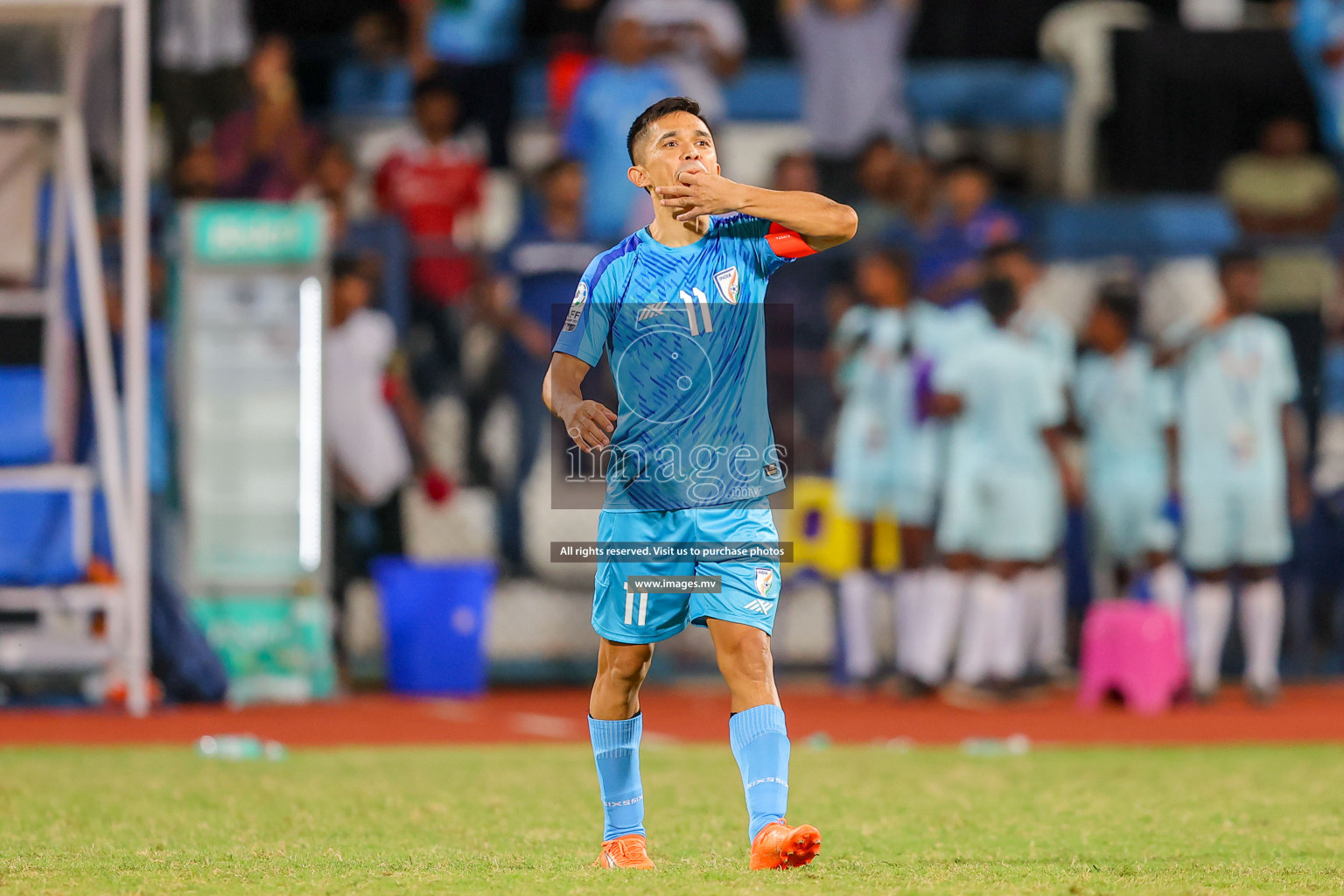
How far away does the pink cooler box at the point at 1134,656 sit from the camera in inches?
456

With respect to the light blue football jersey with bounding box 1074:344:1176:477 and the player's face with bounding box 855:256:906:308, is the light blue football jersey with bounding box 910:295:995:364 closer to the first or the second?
the player's face with bounding box 855:256:906:308

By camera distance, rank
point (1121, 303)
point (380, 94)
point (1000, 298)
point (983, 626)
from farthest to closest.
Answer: point (380, 94), point (1121, 303), point (983, 626), point (1000, 298)

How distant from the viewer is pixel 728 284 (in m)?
5.36

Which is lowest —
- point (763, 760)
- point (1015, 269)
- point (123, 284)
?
point (763, 760)

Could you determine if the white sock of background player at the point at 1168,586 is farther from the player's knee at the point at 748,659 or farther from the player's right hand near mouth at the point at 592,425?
the player's right hand near mouth at the point at 592,425

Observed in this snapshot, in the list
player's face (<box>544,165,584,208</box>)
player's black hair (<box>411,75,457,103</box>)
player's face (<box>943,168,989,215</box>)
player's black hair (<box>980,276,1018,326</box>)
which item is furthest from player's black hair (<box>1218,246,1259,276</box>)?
player's black hair (<box>411,75,457,103</box>)

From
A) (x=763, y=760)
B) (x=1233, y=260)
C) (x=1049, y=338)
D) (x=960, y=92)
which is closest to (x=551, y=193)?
(x=1049, y=338)

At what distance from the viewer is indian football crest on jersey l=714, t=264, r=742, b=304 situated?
17.6 feet

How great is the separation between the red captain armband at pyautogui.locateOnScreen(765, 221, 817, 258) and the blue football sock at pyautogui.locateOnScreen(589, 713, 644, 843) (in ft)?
4.57

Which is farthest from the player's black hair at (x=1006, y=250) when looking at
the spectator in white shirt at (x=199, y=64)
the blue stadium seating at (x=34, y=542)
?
the blue stadium seating at (x=34, y=542)

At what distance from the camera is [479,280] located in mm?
12469

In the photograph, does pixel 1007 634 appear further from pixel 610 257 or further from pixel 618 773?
pixel 610 257

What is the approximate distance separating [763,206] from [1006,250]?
6.91 m

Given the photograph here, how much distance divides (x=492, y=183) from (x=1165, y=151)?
5.57 metres
